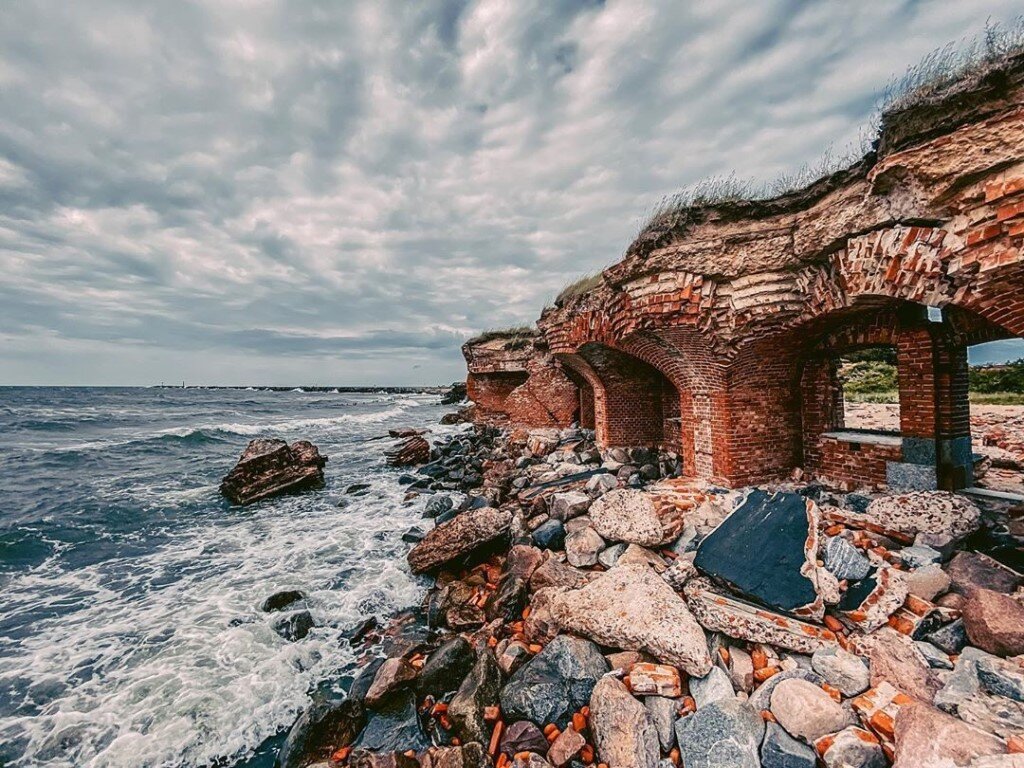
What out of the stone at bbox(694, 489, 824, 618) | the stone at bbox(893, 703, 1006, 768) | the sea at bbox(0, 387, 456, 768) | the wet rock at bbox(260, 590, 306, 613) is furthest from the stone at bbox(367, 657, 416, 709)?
the stone at bbox(893, 703, 1006, 768)

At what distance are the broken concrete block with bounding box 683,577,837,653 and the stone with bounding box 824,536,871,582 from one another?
752 mm

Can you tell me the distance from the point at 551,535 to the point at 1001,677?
4.78m

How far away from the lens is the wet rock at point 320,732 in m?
3.85

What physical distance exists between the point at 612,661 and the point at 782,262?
592 centimetres

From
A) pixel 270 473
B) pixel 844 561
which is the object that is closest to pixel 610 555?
pixel 844 561

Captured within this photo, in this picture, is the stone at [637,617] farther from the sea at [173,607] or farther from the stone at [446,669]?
the sea at [173,607]

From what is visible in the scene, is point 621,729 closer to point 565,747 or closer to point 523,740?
point 565,747

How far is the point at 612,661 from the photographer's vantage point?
164 inches

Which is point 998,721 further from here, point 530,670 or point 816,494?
point 816,494

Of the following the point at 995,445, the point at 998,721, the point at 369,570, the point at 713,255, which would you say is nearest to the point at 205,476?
the point at 369,570

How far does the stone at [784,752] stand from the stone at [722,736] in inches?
2.6

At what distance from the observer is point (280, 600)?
→ 253 inches

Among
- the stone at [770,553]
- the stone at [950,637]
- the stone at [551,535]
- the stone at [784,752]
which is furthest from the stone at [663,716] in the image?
the stone at [551,535]

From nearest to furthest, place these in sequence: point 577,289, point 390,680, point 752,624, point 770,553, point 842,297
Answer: point 752,624 < point 390,680 < point 770,553 < point 842,297 < point 577,289
